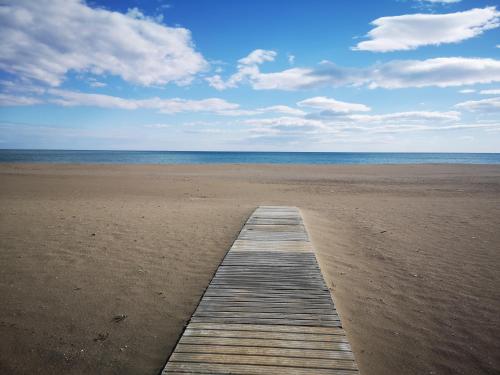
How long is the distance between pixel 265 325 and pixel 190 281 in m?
2.22

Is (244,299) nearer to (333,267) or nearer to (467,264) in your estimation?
(333,267)

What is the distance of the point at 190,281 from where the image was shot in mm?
5477

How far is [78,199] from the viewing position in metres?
14.1

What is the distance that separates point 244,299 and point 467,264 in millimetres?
5313

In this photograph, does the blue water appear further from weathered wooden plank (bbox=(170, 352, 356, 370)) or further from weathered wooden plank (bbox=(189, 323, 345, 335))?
weathered wooden plank (bbox=(170, 352, 356, 370))

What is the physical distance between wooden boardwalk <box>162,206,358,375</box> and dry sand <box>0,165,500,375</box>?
1.39 ft

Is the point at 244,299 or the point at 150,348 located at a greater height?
the point at 244,299

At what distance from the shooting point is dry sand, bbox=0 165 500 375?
3.61 metres

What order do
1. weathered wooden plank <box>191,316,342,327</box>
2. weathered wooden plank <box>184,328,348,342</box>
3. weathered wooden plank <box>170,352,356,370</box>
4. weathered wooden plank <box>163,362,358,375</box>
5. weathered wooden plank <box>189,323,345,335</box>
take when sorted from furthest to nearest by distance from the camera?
weathered wooden plank <box>191,316,342,327</box>
weathered wooden plank <box>189,323,345,335</box>
weathered wooden plank <box>184,328,348,342</box>
weathered wooden plank <box>170,352,356,370</box>
weathered wooden plank <box>163,362,358,375</box>

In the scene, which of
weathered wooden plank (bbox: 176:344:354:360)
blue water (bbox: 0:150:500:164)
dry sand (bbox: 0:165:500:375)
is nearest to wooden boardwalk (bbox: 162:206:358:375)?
weathered wooden plank (bbox: 176:344:354:360)

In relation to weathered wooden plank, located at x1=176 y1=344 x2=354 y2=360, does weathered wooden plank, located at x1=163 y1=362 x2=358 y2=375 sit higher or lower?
lower

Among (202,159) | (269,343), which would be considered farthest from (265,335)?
(202,159)

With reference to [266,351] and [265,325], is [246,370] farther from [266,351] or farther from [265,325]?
[265,325]

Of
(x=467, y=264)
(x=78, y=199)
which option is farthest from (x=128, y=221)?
(x=467, y=264)
